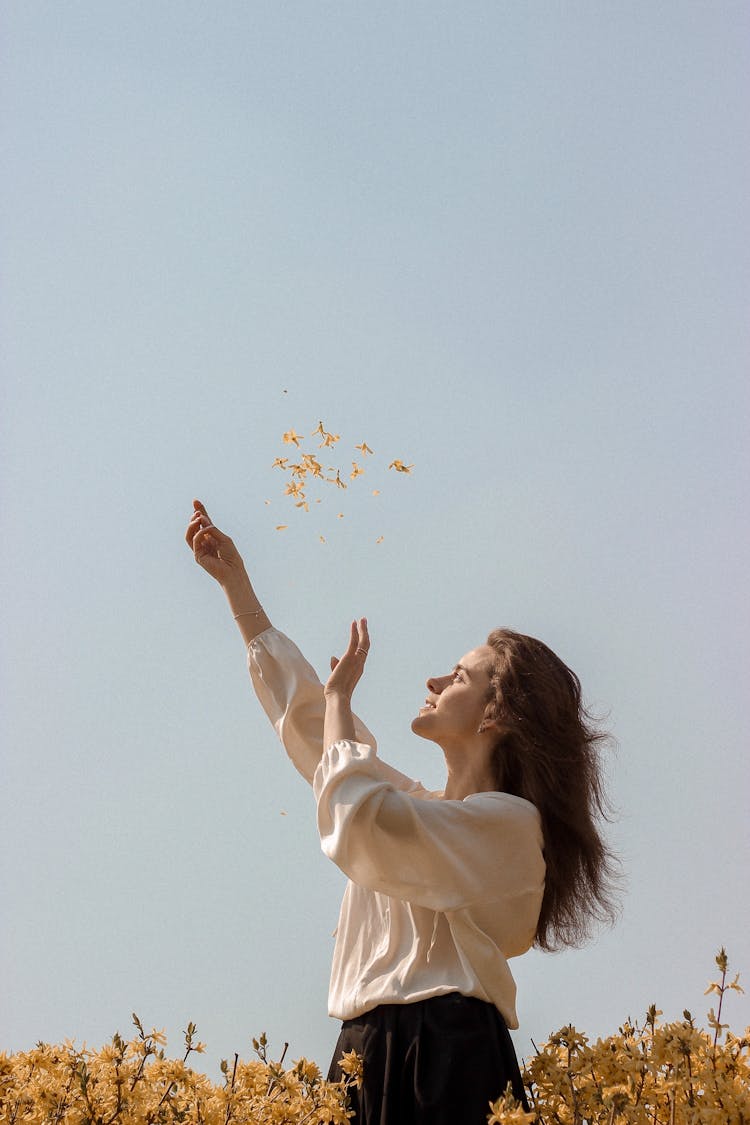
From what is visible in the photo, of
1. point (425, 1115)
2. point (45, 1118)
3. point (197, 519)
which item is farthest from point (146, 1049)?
point (197, 519)

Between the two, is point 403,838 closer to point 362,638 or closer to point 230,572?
point 362,638

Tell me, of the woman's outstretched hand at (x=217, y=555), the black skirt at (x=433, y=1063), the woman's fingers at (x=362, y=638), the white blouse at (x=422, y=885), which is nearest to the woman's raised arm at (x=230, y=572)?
the woman's outstretched hand at (x=217, y=555)

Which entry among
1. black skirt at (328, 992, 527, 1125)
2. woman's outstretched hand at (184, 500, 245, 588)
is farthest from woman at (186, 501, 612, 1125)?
woman's outstretched hand at (184, 500, 245, 588)

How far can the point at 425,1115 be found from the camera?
281 cm

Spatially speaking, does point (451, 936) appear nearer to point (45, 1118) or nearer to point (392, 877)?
point (392, 877)

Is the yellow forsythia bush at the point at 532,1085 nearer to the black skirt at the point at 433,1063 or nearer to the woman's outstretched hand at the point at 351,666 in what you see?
the black skirt at the point at 433,1063

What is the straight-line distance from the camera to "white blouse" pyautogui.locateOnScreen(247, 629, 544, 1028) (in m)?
2.86

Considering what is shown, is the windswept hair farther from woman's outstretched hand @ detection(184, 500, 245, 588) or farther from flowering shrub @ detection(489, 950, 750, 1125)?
woman's outstretched hand @ detection(184, 500, 245, 588)

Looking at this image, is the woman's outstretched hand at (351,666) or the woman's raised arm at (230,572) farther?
the woman's raised arm at (230,572)

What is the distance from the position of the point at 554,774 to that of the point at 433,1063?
2.66ft

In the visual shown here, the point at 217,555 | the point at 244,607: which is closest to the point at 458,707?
the point at 244,607

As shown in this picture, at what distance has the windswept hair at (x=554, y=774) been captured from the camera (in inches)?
129

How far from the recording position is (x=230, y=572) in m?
3.75

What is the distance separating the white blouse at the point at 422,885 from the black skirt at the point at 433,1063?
41mm
